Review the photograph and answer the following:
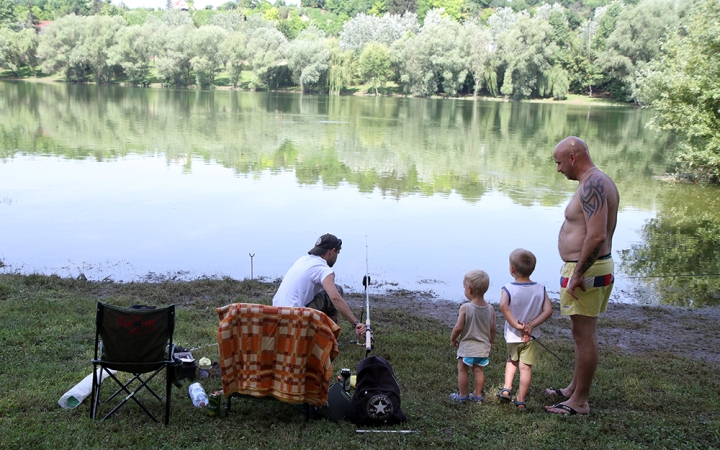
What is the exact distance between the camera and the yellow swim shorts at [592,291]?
4113mm

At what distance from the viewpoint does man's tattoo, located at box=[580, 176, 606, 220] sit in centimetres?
401

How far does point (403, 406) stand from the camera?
4242 mm

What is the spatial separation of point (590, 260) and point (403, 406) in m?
1.55

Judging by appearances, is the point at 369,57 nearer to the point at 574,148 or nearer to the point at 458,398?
the point at 574,148

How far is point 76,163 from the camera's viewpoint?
1845 centimetres

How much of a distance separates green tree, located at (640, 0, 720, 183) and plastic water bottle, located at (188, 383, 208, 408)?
1787cm

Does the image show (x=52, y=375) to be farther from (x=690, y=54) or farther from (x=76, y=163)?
(x=690, y=54)

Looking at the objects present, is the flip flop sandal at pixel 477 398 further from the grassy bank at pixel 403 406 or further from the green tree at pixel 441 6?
the green tree at pixel 441 6

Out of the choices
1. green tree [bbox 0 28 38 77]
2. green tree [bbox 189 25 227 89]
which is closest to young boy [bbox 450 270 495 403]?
green tree [bbox 189 25 227 89]

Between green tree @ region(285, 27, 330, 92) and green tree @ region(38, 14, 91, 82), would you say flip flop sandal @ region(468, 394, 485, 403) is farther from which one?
green tree @ region(38, 14, 91, 82)

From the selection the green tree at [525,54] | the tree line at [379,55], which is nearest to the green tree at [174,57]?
the tree line at [379,55]

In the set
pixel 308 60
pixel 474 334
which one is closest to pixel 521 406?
pixel 474 334

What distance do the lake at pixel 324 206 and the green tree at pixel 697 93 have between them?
1262 millimetres

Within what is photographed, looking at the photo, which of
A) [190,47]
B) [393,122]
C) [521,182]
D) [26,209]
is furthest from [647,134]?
[190,47]
